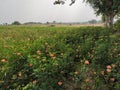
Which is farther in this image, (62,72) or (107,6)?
(107,6)

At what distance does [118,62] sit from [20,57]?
2.83 meters

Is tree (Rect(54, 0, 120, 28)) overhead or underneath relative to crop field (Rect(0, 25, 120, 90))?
overhead

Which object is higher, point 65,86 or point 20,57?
point 20,57

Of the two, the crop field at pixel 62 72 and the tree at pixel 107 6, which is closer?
the crop field at pixel 62 72

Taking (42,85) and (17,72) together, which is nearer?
(42,85)

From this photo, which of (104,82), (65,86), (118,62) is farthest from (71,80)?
(118,62)

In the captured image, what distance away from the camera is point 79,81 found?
645 centimetres

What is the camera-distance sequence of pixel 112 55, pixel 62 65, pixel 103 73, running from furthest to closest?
pixel 112 55 < pixel 62 65 < pixel 103 73

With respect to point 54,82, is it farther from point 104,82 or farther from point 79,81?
point 104,82

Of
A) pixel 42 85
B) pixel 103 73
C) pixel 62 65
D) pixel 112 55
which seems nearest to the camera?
pixel 42 85

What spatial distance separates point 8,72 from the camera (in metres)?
7.12

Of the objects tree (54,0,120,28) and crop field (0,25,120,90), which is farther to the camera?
tree (54,0,120,28)

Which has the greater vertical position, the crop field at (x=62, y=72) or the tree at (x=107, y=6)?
the tree at (x=107, y=6)

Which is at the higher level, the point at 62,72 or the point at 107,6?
the point at 107,6
